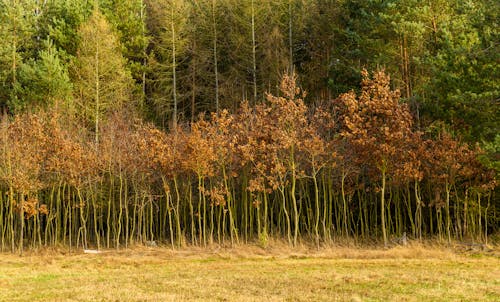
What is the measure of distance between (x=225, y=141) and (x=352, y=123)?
5.79m

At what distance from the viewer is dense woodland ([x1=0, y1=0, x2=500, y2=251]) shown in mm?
22984

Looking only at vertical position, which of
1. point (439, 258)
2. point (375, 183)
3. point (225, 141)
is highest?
point (225, 141)

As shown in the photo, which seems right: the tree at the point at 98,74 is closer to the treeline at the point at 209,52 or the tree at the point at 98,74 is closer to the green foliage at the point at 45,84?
the treeline at the point at 209,52

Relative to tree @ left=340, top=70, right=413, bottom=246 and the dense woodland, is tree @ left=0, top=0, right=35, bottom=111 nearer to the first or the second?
the dense woodland

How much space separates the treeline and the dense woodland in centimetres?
12

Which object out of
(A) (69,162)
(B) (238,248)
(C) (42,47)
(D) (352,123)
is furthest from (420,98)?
(C) (42,47)

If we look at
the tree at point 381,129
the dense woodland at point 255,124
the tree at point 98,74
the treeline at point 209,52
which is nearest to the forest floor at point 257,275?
the dense woodland at point 255,124

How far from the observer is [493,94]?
19.8 metres

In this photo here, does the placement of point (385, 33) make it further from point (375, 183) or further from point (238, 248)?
point (238, 248)

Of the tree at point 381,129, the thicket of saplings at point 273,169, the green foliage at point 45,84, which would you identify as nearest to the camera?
the tree at point 381,129

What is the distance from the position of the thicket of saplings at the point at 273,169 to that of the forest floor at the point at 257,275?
275 cm

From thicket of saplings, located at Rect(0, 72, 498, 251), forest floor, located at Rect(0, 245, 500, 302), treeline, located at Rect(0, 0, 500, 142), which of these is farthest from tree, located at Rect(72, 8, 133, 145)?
forest floor, located at Rect(0, 245, 500, 302)

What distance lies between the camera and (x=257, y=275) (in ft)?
52.1

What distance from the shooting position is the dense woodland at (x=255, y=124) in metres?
23.0
